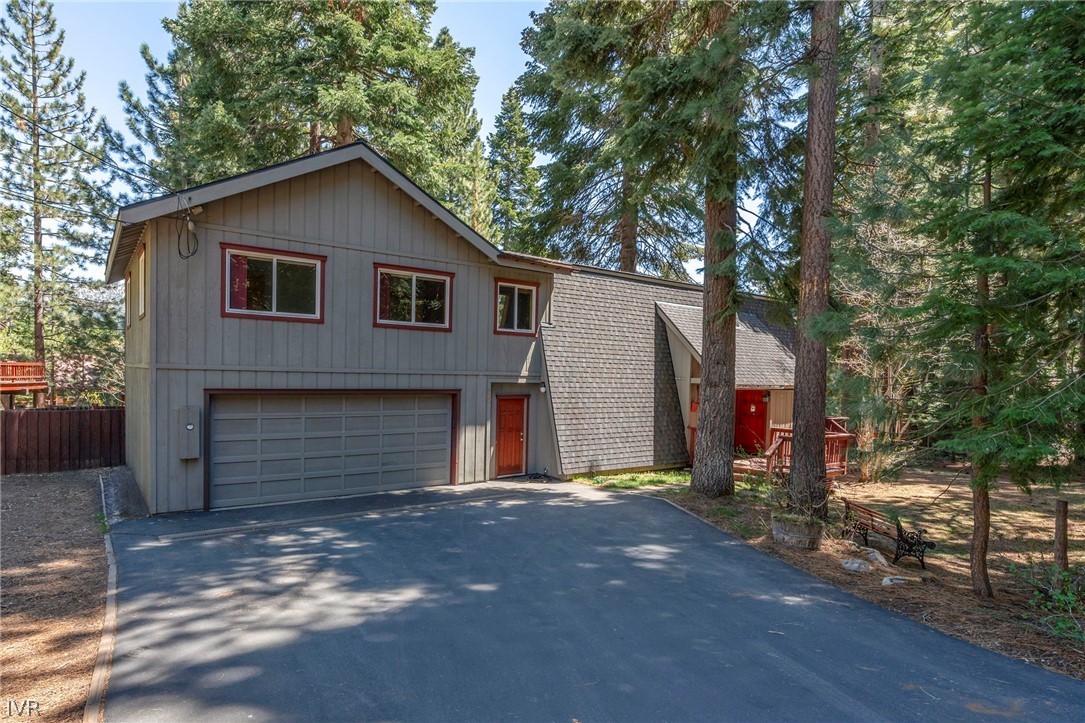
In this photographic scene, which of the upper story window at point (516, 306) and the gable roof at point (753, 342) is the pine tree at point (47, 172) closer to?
the upper story window at point (516, 306)

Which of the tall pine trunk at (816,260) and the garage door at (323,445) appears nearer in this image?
the tall pine trunk at (816,260)

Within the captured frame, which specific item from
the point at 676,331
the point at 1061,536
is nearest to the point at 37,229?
the point at 676,331

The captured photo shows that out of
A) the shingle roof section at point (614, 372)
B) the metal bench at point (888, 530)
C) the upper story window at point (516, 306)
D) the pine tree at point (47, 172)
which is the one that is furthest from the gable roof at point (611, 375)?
the pine tree at point (47, 172)

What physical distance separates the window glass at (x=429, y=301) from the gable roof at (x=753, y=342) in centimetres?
632

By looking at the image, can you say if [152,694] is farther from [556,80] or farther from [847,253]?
[556,80]

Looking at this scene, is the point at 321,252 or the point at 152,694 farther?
the point at 321,252

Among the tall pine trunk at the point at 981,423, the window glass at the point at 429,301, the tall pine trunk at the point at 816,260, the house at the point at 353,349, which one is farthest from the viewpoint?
the window glass at the point at 429,301

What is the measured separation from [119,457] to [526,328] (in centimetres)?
→ 1066

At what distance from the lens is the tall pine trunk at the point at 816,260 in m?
8.52

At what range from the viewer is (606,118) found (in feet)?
60.1

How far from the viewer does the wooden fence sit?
40.9ft

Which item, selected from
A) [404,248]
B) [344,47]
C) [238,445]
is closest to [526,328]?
[404,248]

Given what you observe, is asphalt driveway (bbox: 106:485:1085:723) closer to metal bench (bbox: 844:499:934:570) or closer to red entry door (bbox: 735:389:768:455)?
metal bench (bbox: 844:499:934:570)

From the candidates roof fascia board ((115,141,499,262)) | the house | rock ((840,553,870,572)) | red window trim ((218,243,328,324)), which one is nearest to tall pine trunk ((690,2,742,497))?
the house
